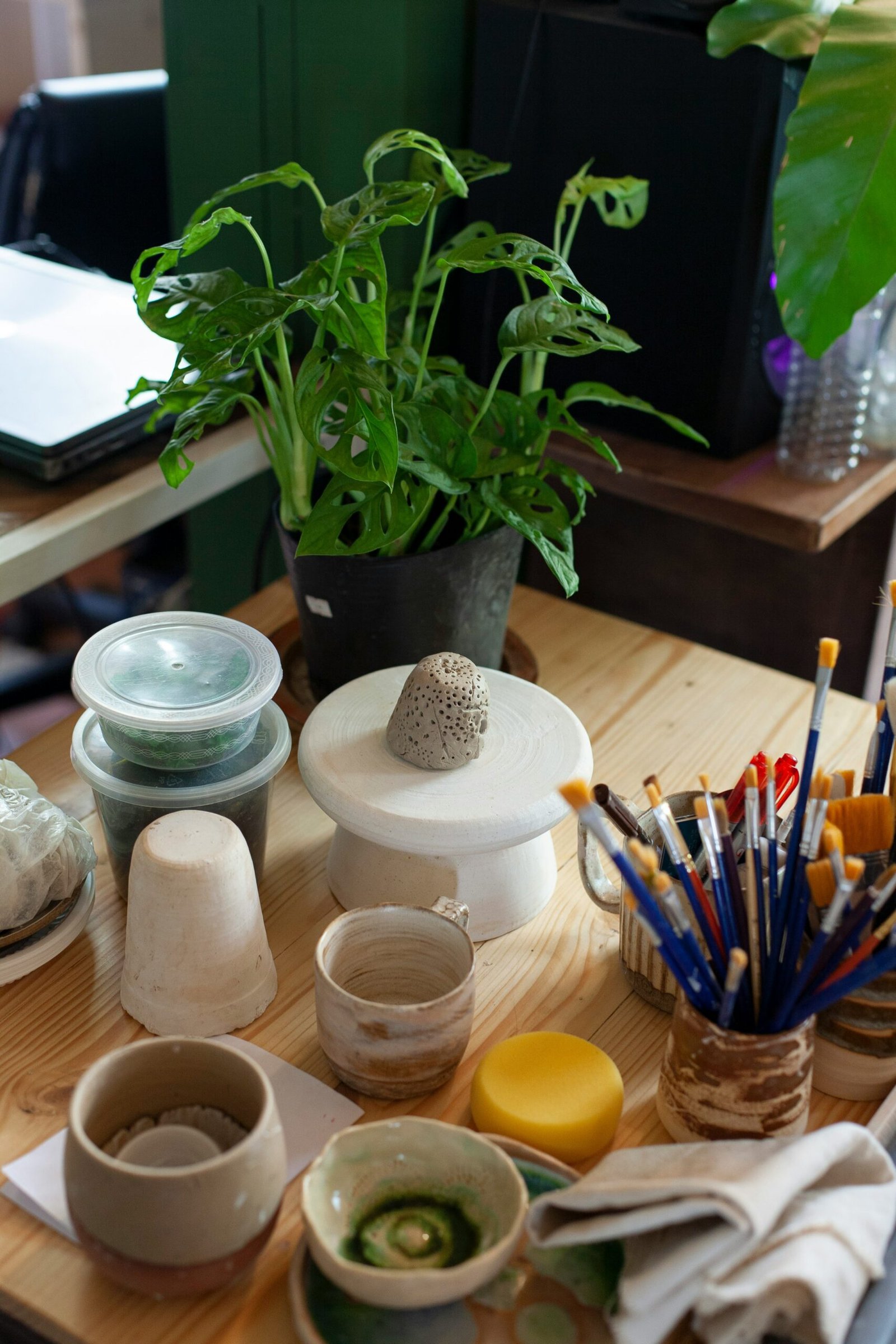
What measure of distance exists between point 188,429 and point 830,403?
0.56m

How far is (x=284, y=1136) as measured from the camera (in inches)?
24.1

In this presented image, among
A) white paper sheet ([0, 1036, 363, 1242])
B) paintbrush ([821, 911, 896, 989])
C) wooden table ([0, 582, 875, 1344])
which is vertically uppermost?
paintbrush ([821, 911, 896, 989])

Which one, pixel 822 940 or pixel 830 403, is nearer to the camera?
pixel 822 940

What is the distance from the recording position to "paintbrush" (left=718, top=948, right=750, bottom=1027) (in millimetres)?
527

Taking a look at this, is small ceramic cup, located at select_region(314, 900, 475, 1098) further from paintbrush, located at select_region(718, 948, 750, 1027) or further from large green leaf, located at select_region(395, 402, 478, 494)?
large green leaf, located at select_region(395, 402, 478, 494)

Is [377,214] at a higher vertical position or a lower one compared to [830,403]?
higher

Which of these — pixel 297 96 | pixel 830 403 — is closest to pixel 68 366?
pixel 297 96

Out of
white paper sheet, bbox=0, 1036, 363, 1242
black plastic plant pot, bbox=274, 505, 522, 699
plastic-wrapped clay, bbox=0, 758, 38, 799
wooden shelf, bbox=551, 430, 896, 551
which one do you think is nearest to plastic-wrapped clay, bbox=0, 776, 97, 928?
plastic-wrapped clay, bbox=0, 758, 38, 799

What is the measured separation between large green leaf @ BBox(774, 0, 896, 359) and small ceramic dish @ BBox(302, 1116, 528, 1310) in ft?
1.73

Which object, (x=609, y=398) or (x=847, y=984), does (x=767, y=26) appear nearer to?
(x=609, y=398)

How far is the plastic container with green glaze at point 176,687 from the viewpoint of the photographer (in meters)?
0.70

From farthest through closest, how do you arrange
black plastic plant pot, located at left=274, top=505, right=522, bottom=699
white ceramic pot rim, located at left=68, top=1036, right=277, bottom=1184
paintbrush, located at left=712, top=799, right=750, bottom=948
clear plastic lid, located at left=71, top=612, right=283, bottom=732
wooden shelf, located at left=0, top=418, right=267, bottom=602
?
1. wooden shelf, located at left=0, top=418, right=267, bottom=602
2. black plastic plant pot, located at left=274, top=505, right=522, bottom=699
3. clear plastic lid, located at left=71, top=612, right=283, bottom=732
4. paintbrush, located at left=712, top=799, right=750, bottom=948
5. white ceramic pot rim, located at left=68, top=1036, right=277, bottom=1184

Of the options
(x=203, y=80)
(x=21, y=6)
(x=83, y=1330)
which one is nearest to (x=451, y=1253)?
(x=83, y=1330)

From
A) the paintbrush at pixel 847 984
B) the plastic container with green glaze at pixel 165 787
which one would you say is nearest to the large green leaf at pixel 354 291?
the plastic container with green glaze at pixel 165 787
